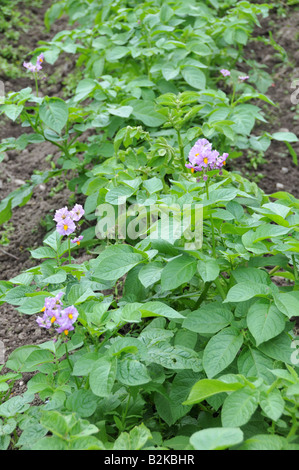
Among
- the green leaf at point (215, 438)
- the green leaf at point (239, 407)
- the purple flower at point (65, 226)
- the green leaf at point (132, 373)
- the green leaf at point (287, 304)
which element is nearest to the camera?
the green leaf at point (215, 438)

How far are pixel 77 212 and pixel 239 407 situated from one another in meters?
0.86

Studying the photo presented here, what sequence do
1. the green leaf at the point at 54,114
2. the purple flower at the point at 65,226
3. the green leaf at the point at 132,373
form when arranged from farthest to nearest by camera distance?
the green leaf at the point at 54,114 → the purple flower at the point at 65,226 → the green leaf at the point at 132,373

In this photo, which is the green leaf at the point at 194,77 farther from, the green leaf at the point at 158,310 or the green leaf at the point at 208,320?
the green leaf at the point at 158,310

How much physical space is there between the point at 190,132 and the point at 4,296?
107 centimetres

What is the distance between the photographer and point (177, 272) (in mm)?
1650

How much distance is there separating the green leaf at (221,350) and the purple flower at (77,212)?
0.60 meters

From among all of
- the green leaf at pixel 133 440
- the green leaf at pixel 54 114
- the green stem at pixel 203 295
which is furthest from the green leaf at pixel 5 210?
the green leaf at pixel 133 440

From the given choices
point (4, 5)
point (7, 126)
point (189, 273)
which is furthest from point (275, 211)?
point (4, 5)

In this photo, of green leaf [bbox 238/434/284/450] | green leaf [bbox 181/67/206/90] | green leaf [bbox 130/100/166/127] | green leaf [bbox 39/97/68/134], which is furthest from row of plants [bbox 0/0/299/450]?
green leaf [bbox 181/67/206/90]

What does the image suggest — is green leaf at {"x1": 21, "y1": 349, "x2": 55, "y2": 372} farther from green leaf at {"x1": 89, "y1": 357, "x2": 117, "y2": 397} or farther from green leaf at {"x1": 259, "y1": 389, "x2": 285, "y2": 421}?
green leaf at {"x1": 259, "y1": 389, "x2": 285, "y2": 421}

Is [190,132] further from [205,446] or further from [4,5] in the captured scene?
[4,5]

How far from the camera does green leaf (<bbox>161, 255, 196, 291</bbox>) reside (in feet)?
5.34

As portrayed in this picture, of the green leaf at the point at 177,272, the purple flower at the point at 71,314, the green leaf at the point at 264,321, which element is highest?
the purple flower at the point at 71,314

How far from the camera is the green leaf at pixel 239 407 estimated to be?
4.30 ft
